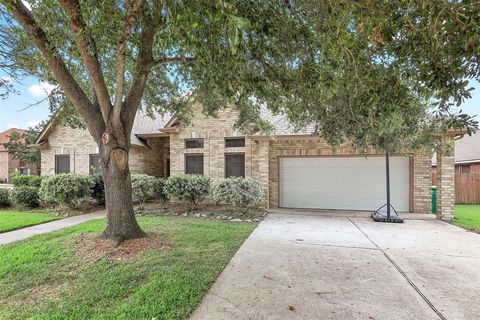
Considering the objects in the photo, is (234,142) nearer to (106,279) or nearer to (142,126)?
(142,126)

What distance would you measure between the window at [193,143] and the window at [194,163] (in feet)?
1.27

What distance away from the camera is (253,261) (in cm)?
483

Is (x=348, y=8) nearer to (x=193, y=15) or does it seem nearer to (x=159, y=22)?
(x=193, y=15)

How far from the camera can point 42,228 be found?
759 cm

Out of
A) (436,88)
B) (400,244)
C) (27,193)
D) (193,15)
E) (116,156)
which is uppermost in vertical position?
(193,15)

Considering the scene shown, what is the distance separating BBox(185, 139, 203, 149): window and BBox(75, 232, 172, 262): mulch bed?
649 centimetres

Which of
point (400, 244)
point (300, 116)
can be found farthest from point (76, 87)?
point (400, 244)

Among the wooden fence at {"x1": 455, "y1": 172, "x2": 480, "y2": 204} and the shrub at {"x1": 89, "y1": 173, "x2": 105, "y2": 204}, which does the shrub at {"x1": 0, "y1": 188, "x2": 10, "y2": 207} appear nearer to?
the shrub at {"x1": 89, "y1": 173, "x2": 105, "y2": 204}

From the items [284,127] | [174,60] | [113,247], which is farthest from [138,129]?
[113,247]

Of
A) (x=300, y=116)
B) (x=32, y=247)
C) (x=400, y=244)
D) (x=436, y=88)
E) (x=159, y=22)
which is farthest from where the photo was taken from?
(x=300, y=116)

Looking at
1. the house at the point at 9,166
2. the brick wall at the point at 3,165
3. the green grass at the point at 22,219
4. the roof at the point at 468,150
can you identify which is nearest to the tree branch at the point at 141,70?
the green grass at the point at 22,219

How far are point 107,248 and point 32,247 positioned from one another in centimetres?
185

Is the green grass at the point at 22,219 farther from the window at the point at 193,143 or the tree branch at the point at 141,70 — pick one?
the window at the point at 193,143

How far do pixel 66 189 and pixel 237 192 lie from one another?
6.55 m
